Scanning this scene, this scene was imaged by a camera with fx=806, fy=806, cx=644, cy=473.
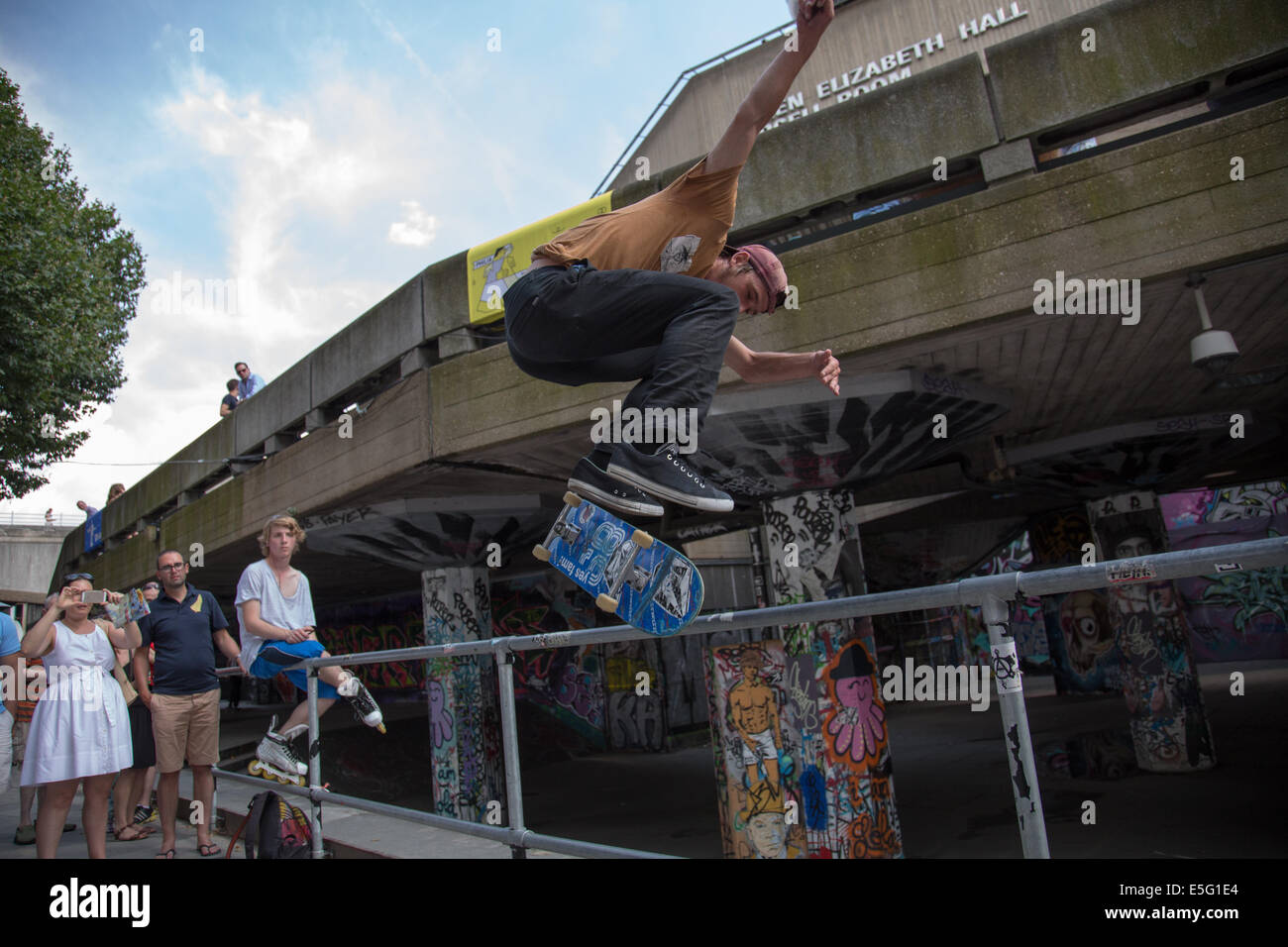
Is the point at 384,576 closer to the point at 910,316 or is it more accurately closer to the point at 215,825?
the point at 215,825

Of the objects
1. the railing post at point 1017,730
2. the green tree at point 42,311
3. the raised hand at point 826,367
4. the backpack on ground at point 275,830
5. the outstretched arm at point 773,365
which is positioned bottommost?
the backpack on ground at point 275,830

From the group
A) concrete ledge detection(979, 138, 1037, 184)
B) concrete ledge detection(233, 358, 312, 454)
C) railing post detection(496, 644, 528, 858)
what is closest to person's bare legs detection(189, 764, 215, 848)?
railing post detection(496, 644, 528, 858)

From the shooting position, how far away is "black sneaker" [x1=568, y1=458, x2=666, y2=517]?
2770mm

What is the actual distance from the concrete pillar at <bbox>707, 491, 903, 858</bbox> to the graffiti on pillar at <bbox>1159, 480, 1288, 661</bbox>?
17.4 meters

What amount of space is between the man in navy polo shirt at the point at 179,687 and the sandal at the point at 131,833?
1137 mm

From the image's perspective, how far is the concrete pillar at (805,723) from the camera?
30.2 feet

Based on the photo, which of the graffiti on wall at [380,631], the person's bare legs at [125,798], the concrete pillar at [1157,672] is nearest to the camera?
the person's bare legs at [125,798]

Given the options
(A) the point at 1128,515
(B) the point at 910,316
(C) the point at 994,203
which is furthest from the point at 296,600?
(A) the point at 1128,515

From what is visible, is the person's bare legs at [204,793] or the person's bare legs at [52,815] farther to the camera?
the person's bare legs at [204,793]

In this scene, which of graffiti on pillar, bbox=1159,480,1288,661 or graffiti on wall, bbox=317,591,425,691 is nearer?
graffiti on pillar, bbox=1159,480,1288,661

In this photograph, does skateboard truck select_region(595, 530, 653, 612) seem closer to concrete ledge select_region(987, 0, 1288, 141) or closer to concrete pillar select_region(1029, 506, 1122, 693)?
concrete ledge select_region(987, 0, 1288, 141)

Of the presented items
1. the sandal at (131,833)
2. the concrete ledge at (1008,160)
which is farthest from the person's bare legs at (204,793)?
the concrete ledge at (1008,160)

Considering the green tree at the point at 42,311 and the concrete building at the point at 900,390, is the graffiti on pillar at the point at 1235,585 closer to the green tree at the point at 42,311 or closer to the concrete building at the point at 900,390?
the concrete building at the point at 900,390

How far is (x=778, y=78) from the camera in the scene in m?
2.51
